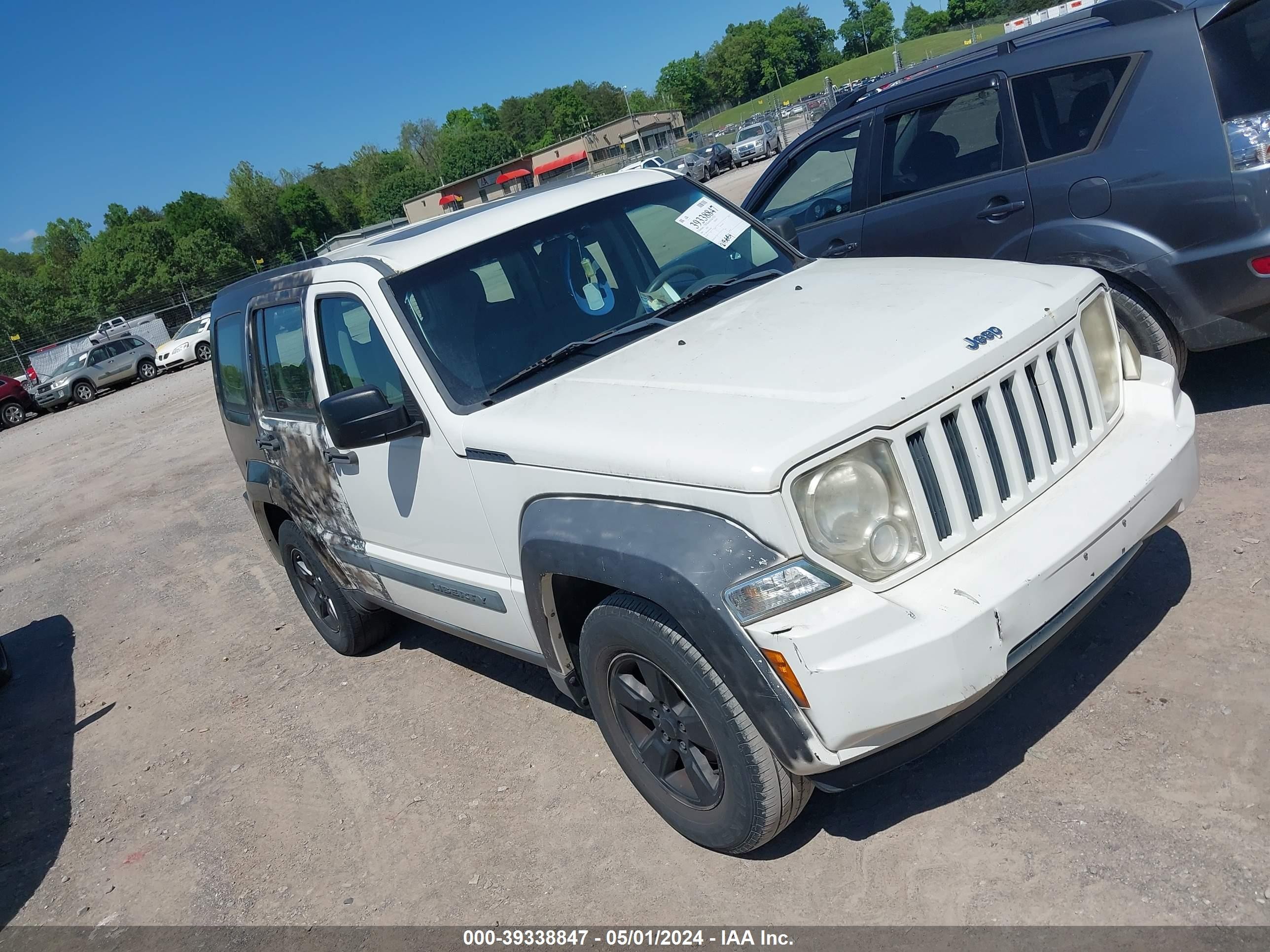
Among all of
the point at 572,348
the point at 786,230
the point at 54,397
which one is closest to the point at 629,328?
the point at 572,348

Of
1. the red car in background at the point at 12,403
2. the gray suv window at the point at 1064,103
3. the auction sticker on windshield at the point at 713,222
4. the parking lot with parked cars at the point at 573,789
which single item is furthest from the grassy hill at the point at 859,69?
the parking lot with parked cars at the point at 573,789

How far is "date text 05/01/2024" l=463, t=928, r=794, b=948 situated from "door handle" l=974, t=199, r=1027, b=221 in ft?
13.0

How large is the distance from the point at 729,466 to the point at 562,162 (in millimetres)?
94378

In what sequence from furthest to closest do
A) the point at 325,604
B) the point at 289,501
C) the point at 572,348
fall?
the point at 325,604 < the point at 289,501 < the point at 572,348

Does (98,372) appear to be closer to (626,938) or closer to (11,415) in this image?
(11,415)

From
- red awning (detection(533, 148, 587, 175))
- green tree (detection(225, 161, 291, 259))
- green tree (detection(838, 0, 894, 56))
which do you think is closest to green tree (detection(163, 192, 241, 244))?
green tree (detection(225, 161, 291, 259))

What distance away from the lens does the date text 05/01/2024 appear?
8.89 ft

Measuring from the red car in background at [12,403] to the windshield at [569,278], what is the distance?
27.6m

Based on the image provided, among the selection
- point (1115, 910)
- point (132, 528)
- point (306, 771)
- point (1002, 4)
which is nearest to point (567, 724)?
point (306, 771)

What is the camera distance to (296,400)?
14.8 ft

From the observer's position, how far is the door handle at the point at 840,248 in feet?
19.8

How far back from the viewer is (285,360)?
454cm

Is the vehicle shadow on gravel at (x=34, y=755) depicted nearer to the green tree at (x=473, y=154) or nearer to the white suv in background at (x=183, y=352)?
the white suv in background at (x=183, y=352)

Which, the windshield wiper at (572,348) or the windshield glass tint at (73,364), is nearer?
the windshield wiper at (572,348)
